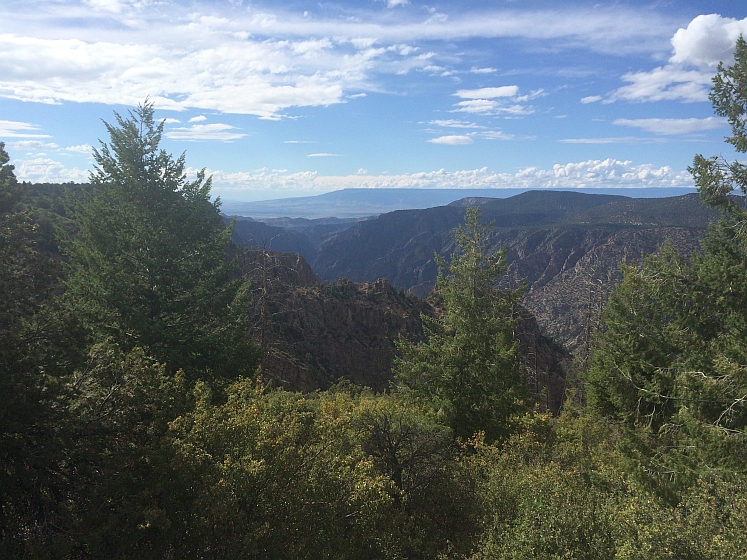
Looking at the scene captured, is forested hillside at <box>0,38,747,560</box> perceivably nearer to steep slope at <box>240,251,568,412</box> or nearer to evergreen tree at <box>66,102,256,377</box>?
evergreen tree at <box>66,102,256,377</box>

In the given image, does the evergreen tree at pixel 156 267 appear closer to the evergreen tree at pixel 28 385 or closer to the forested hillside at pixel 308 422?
the forested hillside at pixel 308 422

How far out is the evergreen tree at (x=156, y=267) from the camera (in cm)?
1281

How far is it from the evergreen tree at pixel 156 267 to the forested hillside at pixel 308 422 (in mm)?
74

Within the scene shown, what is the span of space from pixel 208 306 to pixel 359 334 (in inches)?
1785

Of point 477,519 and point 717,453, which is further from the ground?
point 717,453

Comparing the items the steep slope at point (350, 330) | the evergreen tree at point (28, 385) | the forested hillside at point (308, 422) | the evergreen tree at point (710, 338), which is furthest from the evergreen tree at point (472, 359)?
the steep slope at point (350, 330)

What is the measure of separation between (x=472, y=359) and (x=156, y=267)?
10.2 meters

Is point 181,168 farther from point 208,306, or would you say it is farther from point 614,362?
point 614,362

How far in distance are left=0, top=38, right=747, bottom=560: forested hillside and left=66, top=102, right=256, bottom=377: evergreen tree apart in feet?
0.24

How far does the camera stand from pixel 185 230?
1507 cm

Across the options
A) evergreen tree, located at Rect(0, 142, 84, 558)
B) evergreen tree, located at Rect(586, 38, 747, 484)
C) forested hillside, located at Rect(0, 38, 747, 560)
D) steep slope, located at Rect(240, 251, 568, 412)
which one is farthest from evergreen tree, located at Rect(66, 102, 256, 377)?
steep slope, located at Rect(240, 251, 568, 412)

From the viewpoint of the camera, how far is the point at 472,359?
1468 cm

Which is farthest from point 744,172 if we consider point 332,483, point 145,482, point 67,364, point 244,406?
point 67,364

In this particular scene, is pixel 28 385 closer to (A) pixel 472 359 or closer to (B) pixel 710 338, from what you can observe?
(A) pixel 472 359
